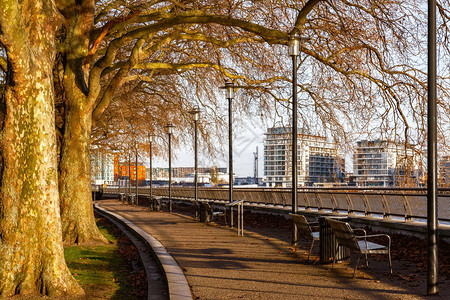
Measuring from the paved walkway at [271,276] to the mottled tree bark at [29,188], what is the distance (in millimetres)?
2195

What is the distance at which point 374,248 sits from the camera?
9.94 metres

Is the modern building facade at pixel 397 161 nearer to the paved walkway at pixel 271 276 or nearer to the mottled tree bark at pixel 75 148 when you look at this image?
the paved walkway at pixel 271 276

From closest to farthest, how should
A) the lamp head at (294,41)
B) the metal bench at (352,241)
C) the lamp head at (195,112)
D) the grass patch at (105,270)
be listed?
the metal bench at (352,241), the grass patch at (105,270), the lamp head at (294,41), the lamp head at (195,112)

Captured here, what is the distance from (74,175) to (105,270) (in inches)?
187

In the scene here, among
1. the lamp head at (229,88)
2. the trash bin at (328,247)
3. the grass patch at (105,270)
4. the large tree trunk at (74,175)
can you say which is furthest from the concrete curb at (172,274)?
the lamp head at (229,88)

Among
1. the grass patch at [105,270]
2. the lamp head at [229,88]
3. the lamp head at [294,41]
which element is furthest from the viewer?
the lamp head at [229,88]

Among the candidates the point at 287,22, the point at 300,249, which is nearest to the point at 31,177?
the point at 300,249

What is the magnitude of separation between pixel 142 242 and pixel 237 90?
26.0ft

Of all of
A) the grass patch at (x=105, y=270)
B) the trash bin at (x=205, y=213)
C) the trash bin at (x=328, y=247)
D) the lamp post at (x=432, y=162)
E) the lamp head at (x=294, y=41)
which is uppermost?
the lamp head at (x=294, y=41)

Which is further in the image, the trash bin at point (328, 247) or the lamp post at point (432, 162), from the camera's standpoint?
the trash bin at point (328, 247)

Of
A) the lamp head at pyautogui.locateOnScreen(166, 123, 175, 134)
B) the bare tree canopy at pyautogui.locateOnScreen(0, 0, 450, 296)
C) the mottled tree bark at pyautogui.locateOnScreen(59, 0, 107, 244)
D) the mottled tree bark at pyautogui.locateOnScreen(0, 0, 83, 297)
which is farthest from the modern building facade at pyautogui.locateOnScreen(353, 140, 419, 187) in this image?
the lamp head at pyautogui.locateOnScreen(166, 123, 175, 134)

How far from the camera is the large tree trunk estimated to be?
53.0 feet

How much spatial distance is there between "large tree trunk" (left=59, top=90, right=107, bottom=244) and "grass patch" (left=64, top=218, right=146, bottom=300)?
0.87m

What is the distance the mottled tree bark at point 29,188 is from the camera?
28.5 feet
